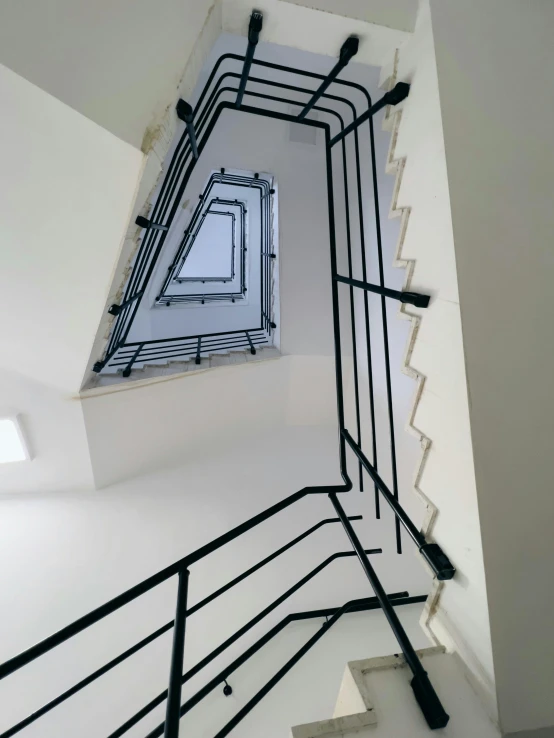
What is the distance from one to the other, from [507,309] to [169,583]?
233cm

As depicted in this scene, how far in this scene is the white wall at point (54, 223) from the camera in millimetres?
1271

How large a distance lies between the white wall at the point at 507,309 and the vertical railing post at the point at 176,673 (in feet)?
2.57

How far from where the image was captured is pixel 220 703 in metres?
1.71

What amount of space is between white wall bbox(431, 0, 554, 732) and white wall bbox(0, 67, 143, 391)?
47.9 inches

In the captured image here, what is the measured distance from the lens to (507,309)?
3.34 feet

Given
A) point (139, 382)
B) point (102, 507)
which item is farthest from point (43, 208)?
point (102, 507)

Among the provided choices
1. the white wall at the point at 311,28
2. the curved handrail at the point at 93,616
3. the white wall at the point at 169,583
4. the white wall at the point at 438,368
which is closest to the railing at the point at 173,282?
the white wall at the point at 311,28

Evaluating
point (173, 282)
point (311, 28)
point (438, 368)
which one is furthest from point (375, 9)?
point (173, 282)

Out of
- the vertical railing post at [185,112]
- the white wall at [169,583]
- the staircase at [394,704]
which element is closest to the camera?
the staircase at [394,704]

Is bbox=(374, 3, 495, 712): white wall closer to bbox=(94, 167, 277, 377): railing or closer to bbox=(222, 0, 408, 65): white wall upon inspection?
bbox=(222, 0, 408, 65): white wall

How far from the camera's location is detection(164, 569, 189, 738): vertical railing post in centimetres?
71

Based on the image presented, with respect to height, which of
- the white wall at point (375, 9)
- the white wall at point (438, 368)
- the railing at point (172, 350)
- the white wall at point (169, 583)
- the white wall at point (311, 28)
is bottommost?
the white wall at point (169, 583)

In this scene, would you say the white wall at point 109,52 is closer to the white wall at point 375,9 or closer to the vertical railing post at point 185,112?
the vertical railing post at point 185,112

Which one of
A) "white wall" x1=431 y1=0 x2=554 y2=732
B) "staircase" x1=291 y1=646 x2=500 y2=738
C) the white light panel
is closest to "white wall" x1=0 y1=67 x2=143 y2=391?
the white light panel
